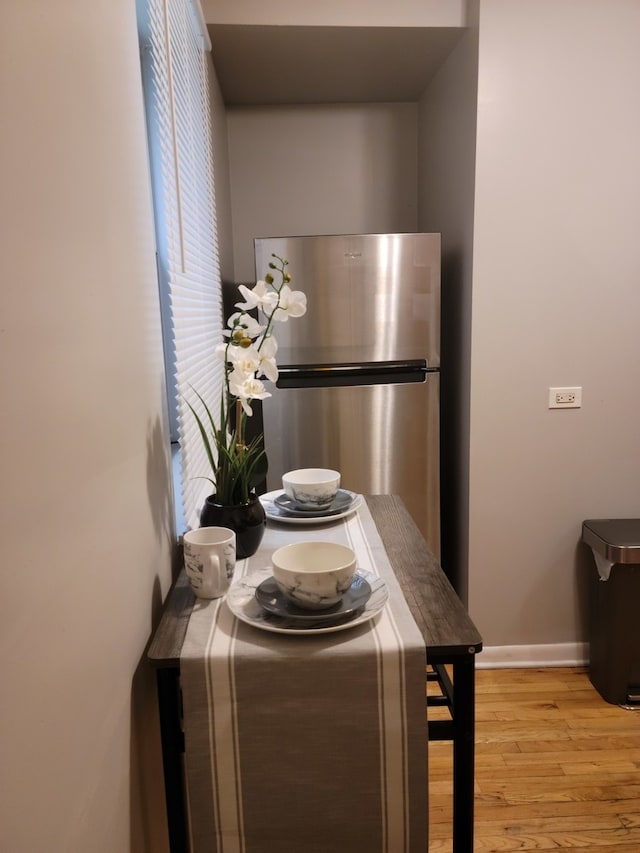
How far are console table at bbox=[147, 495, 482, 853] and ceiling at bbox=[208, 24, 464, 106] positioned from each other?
2.04m

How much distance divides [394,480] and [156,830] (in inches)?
63.5

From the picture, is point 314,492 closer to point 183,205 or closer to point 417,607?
point 417,607

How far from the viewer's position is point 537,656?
2.58 m

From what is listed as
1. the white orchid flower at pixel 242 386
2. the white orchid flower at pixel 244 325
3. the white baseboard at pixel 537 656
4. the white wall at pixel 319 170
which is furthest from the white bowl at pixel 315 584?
the white wall at pixel 319 170

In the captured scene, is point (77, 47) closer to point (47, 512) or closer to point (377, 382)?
point (47, 512)

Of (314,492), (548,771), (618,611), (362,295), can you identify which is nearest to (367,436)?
(362,295)

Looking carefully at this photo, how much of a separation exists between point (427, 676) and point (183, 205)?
4.10 feet

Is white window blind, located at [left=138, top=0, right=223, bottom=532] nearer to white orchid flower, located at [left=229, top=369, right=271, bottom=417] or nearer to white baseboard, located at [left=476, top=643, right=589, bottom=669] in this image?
white orchid flower, located at [left=229, top=369, right=271, bottom=417]

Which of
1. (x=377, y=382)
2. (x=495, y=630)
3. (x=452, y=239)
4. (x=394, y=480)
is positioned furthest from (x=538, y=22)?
(x=495, y=630)

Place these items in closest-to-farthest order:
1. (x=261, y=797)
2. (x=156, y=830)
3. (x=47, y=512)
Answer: (x=47, y=512)
(x=261, y=797)
(x=156, y=830)

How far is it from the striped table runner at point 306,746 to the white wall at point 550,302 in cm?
158

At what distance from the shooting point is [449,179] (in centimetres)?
261

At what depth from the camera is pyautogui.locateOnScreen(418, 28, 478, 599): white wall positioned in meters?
2.38

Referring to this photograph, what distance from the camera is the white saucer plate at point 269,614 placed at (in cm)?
103
